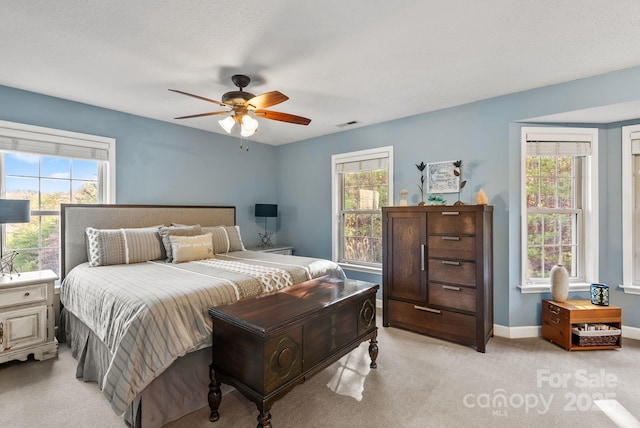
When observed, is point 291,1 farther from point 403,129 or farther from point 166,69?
point 403,129

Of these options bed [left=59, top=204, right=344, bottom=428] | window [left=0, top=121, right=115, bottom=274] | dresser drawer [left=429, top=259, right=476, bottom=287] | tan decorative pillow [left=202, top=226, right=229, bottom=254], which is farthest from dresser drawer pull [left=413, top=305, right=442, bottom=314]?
window [left=0, top=121, right=115, bottom=274]

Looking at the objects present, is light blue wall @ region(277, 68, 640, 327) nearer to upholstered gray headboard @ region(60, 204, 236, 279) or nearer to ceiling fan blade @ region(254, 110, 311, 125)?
ceiling fan blade @ region(254, 110, 311, 125)

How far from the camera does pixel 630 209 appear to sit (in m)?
3.03

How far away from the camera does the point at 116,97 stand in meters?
3.19

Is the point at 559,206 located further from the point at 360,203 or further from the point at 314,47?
the point at 314,47

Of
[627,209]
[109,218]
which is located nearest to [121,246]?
[109,218]

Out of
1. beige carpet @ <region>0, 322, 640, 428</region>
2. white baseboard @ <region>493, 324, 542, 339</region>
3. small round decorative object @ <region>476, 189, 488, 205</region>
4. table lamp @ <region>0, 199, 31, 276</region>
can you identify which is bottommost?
beige carpet @ <region>0, 322, 640, 428</region>

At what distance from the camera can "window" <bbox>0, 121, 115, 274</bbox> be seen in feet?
9.88

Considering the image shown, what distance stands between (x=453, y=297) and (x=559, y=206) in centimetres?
164

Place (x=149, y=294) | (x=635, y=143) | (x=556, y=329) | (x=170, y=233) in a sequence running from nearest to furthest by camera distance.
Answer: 1. (x=149, y=294)
2. (x=556, y=329)
3. (x=635, y=143)
4. (x=170, y=233)

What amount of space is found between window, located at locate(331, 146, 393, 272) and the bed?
1.30 meters

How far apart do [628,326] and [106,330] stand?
4.64 m

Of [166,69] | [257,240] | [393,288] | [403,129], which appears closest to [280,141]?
[257,240]

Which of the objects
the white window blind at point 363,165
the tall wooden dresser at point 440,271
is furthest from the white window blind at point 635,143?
the white window blind at point 363,165
